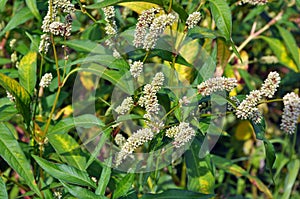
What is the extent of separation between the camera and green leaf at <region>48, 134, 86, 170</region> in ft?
5.28

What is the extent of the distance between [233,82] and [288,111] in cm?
15

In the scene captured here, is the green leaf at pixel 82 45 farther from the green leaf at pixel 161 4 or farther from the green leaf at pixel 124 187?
the green leaf at pixel 124 187

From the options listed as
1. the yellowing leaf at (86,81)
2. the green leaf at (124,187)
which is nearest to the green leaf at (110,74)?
→ the green leaf at (124,187)

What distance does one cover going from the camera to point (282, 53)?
7.53 ft

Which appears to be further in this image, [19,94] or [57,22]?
[19,94]

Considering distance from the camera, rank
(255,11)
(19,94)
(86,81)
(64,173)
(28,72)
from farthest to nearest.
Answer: (255,11) < (86,81) < (28,72) < (19,94) < (64,173)

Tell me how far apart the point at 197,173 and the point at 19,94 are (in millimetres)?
584

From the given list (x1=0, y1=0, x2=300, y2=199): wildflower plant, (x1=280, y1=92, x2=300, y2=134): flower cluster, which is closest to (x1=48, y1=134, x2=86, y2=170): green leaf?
(x1=0, y1=0, x2=300, y2=199): wildflower plant

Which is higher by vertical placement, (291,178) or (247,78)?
(247,78)

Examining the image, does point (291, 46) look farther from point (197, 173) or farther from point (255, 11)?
point (197, 173)

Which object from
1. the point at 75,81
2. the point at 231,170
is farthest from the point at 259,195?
the point at 75,81

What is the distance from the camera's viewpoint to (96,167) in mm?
1739

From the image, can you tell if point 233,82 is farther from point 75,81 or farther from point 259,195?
point 259,195

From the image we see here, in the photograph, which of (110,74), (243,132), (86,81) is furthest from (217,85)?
(243,132)
